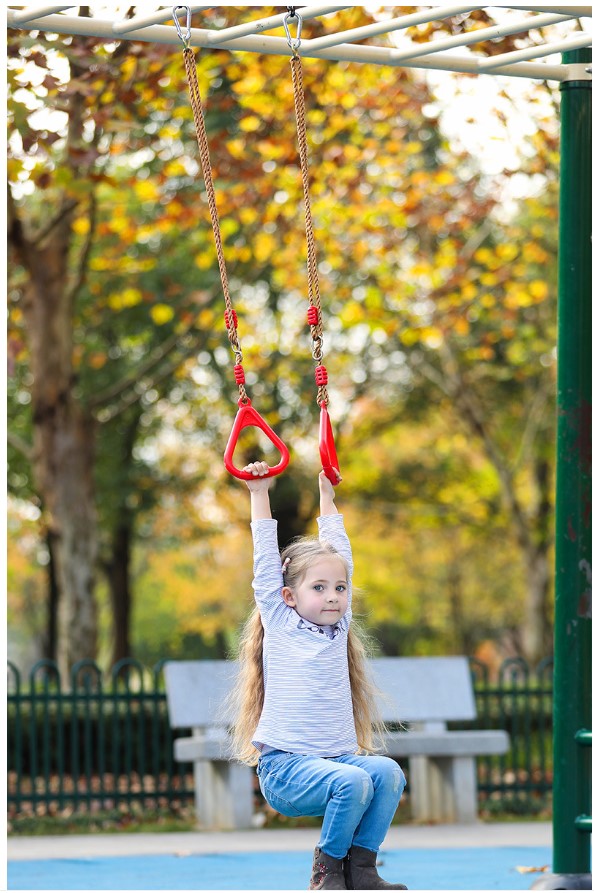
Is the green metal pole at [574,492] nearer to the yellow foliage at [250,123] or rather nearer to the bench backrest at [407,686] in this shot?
the bench backrest at [407,686]

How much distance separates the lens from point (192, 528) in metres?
22.6

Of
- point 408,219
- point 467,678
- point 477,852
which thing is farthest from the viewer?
point 408,219

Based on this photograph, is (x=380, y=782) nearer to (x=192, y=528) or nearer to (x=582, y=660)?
(x=582, y=660)

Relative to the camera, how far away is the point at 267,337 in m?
17.3

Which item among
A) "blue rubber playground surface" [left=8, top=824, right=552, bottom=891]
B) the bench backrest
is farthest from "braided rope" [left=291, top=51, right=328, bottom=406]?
the bench backrest

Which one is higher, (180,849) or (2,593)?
(2,593)

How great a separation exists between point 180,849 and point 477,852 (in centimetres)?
160

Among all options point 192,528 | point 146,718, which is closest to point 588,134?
point 146,718

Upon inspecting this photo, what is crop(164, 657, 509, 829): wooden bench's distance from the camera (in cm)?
763

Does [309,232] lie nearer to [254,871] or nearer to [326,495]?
[326,495]

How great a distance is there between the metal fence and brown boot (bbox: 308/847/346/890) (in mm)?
4695

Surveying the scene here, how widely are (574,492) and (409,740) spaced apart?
10.2 ft

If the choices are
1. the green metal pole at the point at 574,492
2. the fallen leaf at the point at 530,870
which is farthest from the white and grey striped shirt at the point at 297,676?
the fallen leaf at the point at 530,870

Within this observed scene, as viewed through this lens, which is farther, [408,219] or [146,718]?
[408,219]
